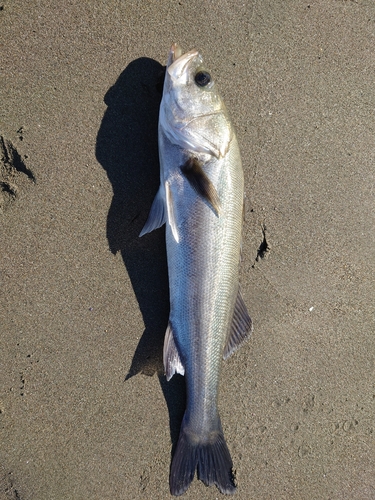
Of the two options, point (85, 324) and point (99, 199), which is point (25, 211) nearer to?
point (99, 199)

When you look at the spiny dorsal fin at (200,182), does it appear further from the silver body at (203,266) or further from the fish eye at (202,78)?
the fish eye at (202,78)

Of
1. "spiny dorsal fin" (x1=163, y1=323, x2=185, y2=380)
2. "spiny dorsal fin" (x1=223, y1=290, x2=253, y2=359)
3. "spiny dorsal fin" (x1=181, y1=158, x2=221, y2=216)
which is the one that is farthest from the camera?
"spiny dorsal fin" (x1=223, y1=290, x2=253, y2=359)

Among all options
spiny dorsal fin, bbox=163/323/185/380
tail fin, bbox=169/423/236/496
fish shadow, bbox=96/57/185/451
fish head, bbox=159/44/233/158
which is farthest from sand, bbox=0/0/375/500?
fish head, bbox=159/44/233/158

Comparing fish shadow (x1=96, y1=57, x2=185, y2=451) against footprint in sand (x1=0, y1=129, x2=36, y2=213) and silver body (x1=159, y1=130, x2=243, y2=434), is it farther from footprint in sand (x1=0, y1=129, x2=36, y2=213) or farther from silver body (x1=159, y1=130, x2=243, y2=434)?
footprint in sand (x1=0, y1=129, x2=36, y2=213)

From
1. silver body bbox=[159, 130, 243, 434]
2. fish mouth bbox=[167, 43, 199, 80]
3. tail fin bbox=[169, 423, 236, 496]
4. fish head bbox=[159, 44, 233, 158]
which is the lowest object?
tail fin bbox=[169, 423, 236, 496]

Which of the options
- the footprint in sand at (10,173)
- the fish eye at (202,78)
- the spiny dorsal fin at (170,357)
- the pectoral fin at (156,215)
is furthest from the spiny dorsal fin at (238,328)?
the footprint in sand at (10,173)

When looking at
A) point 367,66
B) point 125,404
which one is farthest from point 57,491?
point 367,66

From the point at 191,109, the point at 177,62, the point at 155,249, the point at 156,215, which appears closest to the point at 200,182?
the point at 156,215
